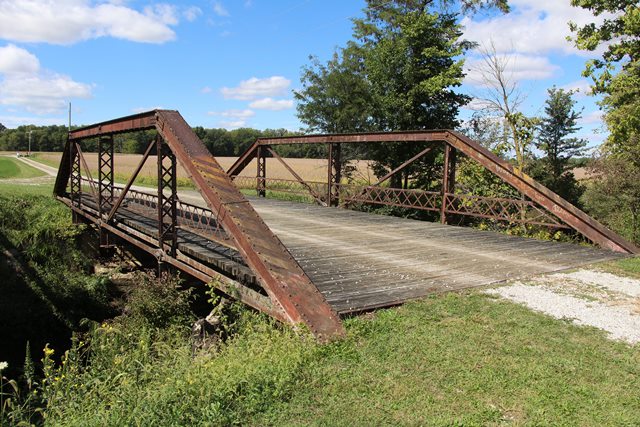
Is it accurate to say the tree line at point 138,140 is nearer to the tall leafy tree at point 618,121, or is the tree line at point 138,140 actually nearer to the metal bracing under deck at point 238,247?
the tall leafy tree at point 618,121

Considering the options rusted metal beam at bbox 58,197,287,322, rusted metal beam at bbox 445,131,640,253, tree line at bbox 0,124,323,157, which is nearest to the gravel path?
rusted metal beam at bbox 445,131,640,253

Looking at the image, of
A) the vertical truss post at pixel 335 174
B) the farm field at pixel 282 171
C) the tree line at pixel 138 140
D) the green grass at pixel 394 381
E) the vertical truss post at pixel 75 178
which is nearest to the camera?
the green grass at pixel 394 381

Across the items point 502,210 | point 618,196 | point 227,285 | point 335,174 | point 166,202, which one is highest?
point 335,174

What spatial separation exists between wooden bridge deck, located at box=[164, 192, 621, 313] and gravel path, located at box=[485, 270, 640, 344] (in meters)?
0.42

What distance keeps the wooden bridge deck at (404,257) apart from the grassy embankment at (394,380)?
34.7 inches

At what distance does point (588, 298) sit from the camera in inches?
233

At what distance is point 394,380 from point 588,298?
3.55 meters

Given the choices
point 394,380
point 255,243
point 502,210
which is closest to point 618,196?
point 502,210

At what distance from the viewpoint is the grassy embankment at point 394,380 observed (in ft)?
10.8

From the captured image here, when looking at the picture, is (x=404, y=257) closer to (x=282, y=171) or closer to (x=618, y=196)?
(x=618, y=196)

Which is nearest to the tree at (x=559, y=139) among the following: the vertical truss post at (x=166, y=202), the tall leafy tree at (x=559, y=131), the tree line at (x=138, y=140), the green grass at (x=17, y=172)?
the tall leafy tree at (x=559, y=131)

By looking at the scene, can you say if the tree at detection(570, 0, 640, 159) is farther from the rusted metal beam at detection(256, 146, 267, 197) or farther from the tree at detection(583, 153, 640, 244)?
the rusted metal beam at detection(256, 146, 267, 197)

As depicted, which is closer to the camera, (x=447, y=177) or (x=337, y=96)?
(x=447, y=177)

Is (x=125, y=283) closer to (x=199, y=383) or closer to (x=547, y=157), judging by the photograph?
(x=199, y=383)
